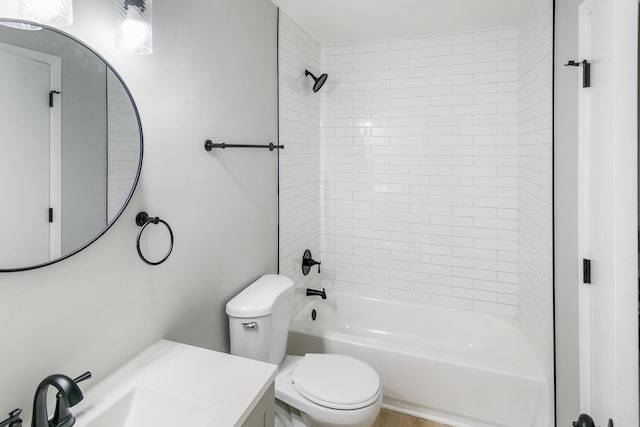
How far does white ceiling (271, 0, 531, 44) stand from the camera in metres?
2.24

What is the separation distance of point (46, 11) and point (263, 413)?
1276 mm

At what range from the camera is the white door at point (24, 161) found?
89cm

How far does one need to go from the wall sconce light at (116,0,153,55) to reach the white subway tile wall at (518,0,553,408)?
190 cm

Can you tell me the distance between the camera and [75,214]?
3.51 feet

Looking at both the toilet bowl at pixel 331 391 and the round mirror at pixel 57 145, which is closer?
the round mirror at pixel 57 145

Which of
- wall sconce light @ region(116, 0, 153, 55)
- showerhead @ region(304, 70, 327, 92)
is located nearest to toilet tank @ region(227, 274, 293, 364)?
wall sconce light @ region(116, 0, 153, 55)

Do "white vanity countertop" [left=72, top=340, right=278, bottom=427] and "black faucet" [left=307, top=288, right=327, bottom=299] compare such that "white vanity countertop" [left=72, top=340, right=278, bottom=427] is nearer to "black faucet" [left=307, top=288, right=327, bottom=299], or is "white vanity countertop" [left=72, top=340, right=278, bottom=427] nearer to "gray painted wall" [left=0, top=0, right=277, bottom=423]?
"gray painted wall" [left=0, top=0, right=277, bottom=423]

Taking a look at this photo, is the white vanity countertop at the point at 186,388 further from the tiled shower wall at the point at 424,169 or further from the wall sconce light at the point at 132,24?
the tiled shower wall at the point at 424,169

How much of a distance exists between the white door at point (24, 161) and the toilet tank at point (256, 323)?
2.89 ft

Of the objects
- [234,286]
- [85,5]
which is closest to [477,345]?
[234,286]

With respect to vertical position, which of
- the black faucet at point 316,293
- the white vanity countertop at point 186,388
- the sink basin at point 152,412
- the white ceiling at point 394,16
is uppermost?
the white ceiling at point 394,16

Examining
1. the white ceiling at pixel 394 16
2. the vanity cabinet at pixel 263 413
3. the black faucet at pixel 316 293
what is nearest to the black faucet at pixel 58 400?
the vanity cabinet at pixel 263 413

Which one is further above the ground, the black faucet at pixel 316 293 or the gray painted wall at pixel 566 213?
the gray painted wall at pixel 566 213

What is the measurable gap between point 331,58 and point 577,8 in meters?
1.90
